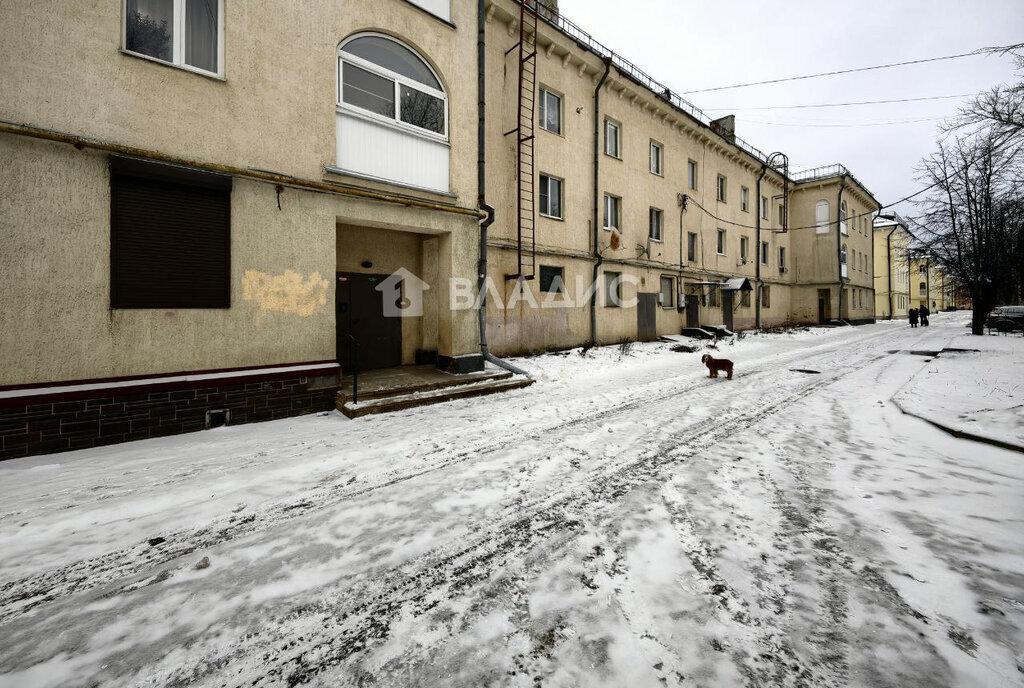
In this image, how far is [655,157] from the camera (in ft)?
56.1

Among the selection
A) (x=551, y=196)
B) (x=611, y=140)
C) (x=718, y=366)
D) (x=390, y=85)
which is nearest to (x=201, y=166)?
(x=390, y=85)

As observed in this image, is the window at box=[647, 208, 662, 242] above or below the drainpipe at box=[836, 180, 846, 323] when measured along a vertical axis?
below

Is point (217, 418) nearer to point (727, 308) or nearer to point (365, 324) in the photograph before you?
point (365, 324)

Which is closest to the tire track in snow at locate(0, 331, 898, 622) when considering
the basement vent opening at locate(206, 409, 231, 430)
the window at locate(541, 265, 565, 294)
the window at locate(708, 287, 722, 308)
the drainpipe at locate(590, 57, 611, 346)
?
the basement vent opening at locate(206, 409, 231, 430)

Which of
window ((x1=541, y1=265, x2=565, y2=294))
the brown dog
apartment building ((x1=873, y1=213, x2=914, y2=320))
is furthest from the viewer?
apartment building ((x1=873, y1=213, x2=914, y2=320))

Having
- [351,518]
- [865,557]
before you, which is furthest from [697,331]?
[351,518]

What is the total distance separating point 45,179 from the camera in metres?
4.66

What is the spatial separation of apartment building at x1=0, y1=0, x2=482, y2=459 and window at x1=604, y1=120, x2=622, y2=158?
8482mm

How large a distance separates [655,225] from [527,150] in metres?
7.68

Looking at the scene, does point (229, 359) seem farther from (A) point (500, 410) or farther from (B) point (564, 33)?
(B) point (564, 33)

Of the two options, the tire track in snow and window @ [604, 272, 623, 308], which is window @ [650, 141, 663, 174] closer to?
window @ [604, 272, 623, 308]

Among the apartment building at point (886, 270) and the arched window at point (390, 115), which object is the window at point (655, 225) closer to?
the arched window at point (390, 115)

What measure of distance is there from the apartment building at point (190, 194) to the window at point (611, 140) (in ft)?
27.8

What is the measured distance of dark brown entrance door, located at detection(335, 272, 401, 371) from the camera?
867 centimetres
